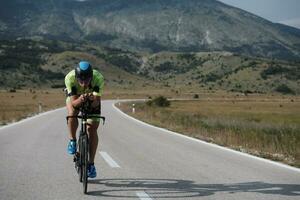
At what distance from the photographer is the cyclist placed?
818 cm

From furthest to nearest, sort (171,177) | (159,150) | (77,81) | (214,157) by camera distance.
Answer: (159,150) → (214,157) → (171,177) → (77,81)

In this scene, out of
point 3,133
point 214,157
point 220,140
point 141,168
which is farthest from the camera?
point 3,133

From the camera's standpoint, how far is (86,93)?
27.7 feet

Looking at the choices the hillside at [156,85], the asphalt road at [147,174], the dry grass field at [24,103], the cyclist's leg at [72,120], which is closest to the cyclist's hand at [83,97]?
the cyclist's leg at [72,120]

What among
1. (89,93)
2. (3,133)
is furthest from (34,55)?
(89,93)

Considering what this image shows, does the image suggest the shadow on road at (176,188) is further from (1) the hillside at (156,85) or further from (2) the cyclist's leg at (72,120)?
(1) the hillside at (156,85)

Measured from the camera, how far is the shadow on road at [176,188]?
815 centimetres

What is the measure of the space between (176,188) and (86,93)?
2.09 meters

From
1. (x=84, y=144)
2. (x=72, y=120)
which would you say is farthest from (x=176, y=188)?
(x=72, y=120)

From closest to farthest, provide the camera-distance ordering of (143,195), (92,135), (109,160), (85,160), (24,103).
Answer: (143,195)
(85,160)
(92,135)
(109,160)
(24,103)

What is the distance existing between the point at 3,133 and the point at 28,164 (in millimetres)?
8841

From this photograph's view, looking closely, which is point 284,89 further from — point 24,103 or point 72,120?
point 72,120

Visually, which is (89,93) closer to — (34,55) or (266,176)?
(266,176)

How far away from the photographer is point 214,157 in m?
12.9
